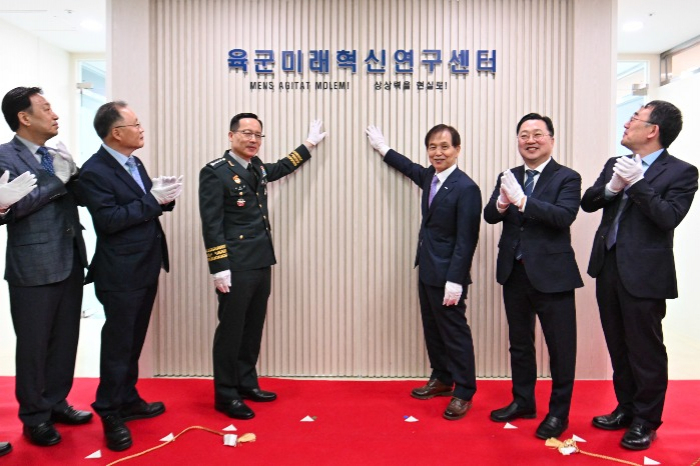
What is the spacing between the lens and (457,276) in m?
3.25

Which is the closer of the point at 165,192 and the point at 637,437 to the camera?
the point at 637,437

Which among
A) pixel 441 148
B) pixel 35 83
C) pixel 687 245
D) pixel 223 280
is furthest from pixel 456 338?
pixel 35 83

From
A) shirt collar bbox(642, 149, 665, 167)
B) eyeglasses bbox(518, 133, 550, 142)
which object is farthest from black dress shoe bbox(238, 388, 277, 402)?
shirt collar bbox(642, 149, 665, 167)

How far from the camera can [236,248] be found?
10.8 ft

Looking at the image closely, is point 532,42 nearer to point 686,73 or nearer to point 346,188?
point 346,188

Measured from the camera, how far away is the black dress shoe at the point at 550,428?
9.58ft

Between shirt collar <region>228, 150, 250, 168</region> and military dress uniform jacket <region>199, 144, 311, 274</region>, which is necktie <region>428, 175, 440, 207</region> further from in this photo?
shirt collar <region>228, 150, 250, 168</region>

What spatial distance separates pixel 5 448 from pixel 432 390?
2439 mm

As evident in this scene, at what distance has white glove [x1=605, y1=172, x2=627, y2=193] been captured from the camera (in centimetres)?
286

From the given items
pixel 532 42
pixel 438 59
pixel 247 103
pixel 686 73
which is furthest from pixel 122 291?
pixel 686 73

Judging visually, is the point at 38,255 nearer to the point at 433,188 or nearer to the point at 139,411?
the point at 139,411

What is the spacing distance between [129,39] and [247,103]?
3.09ft

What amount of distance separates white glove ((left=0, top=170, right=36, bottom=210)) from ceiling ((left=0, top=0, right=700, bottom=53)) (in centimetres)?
279

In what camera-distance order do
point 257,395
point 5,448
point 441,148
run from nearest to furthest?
point 5,448 → point 441,148 → point 257,395
